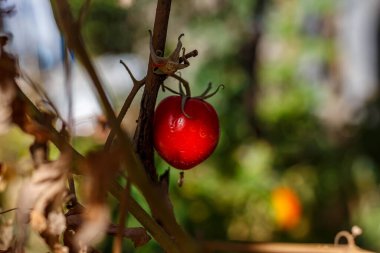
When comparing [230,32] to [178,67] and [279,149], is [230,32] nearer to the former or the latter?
[279,149]

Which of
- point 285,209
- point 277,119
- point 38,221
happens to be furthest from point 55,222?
point 277,119

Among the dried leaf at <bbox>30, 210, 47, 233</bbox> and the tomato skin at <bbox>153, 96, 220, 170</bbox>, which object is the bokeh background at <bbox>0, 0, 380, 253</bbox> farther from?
the dried leaf at <bbox>30, 210, 47, 233</bbox>

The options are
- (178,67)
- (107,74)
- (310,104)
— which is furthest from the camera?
(107,74)

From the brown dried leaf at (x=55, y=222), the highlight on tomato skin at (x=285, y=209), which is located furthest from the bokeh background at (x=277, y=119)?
the brown dried leaf at (x=55, y=222)

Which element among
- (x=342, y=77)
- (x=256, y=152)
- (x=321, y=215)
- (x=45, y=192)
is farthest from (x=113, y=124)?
(x=342, y=77)

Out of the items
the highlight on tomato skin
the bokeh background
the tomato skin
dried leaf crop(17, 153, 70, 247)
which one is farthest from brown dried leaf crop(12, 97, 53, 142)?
the highlight on tomato skin

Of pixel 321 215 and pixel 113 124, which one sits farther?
pixel 321 215

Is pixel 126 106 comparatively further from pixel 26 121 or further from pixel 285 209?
pixel 285 209
